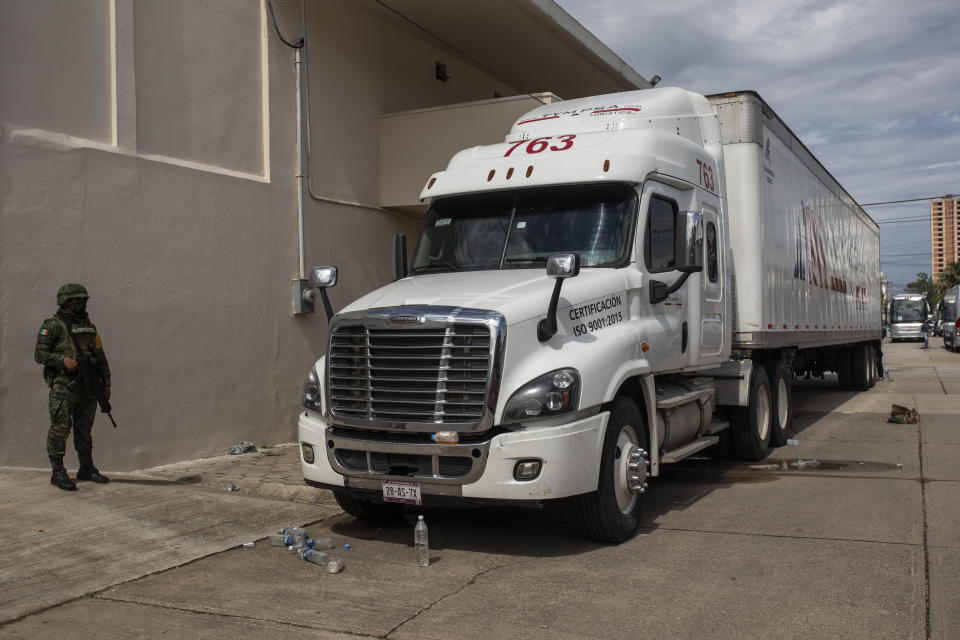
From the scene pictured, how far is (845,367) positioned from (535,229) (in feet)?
46.2

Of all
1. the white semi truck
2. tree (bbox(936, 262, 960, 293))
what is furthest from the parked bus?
the white semi truck

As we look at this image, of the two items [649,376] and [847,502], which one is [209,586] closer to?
[649,376]

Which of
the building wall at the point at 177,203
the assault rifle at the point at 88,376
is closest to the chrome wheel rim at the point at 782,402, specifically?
the building wall at the point at 177,203

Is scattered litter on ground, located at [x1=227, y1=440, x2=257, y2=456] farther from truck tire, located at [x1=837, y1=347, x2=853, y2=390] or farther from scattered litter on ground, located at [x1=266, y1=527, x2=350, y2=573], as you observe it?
truck tire, located at [x1=837, y1=347, x2=853, y2=390]

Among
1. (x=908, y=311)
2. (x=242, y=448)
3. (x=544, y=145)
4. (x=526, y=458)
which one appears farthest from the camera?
(x=908, y=311)

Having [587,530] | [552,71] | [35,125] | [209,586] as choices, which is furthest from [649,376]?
[552,71]

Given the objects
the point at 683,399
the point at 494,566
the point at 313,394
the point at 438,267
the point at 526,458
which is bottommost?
the point at 494,566

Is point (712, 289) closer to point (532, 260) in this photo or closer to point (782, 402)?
point (532, 260)

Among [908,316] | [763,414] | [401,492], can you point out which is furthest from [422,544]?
[908,316]

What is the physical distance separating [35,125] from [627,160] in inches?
218

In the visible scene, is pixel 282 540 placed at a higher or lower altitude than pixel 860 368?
lower

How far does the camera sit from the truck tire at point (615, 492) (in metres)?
6.11

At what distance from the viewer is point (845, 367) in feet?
62.1

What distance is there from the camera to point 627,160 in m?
7.05
